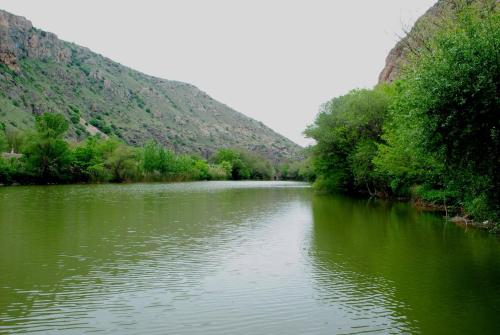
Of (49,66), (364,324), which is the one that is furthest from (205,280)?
(49,66)

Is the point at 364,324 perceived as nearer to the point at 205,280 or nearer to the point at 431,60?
the point at 205,280

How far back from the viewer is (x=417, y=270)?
16.2m

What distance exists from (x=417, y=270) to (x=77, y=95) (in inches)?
6308

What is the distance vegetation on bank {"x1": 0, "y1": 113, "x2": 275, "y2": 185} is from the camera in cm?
8469

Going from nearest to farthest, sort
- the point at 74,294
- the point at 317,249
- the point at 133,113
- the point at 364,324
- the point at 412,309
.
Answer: the point at 364,324 → the point at 412,309 → the point at 74,294 → the point at 317,249 → the point at 133,113

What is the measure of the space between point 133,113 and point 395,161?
14937cm

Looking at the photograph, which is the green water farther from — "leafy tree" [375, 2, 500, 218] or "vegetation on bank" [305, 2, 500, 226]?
"leafy tree" [375, 2, 500, 218]

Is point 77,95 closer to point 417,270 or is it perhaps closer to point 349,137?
point 349,137

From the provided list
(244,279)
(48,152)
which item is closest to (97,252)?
(244,279)

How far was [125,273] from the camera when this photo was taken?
50.2 ft

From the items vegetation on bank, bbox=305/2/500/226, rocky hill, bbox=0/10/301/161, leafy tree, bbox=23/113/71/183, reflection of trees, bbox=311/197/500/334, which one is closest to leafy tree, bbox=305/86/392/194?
reflection of trees, bbox=311/197/500/334

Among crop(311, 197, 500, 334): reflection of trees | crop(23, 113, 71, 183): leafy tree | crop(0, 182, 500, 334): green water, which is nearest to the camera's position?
crop(0, 182, 500, 334): green water

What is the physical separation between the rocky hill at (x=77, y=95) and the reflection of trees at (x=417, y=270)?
113 metres

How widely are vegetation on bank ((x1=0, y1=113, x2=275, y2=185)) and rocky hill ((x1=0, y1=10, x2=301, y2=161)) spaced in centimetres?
2769
